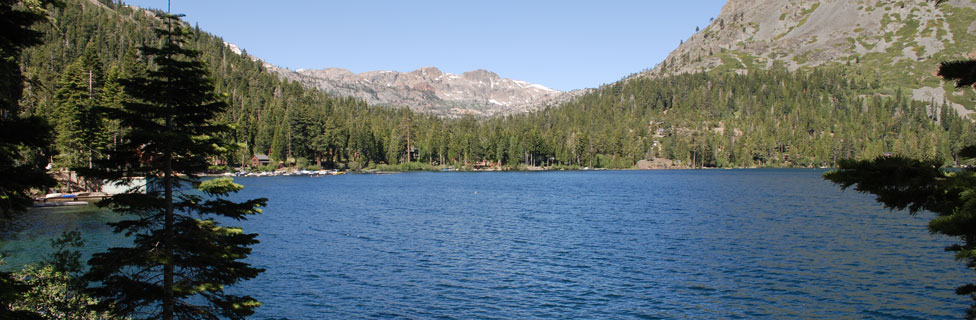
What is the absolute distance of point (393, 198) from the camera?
91.9 meters

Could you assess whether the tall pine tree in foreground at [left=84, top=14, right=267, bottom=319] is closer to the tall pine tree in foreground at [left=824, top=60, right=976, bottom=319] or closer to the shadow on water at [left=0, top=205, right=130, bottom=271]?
the tall pine tree in foreground at [left=824, top=60, right=976, bottom=319]

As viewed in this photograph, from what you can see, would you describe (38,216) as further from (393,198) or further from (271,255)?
(393,198)

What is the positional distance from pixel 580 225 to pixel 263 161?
→ 145m

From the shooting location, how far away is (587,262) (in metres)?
39.8

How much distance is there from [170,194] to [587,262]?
2963 centimetres

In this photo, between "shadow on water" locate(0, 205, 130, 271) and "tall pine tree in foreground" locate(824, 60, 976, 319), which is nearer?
"tall pine tree in foreground" locate(824, 60, 976, 319)

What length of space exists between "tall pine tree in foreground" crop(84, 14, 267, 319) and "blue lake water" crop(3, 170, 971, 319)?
1232 centimetres

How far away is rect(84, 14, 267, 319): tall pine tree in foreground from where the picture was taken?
15.2 m

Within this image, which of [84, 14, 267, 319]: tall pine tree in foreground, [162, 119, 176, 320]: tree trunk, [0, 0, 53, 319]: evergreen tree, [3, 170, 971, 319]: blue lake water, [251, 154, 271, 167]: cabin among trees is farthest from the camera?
[251, 154, 271, 167]: cabin among trees

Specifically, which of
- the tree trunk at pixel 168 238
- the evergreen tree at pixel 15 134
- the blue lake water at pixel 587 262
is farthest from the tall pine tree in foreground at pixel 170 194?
the blue lake water at pixel 587 262

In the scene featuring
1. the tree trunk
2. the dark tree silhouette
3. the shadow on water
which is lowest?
the shadow on water

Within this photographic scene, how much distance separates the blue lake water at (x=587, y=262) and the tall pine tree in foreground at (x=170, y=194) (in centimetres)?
1232

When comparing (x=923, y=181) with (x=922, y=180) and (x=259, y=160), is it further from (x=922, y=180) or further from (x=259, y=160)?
(x=259, y=160)

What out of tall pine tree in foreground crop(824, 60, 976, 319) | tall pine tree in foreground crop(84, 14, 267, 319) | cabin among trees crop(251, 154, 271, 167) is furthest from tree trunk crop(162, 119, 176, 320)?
cabin among trees crop(251, 154, 271, 167)
